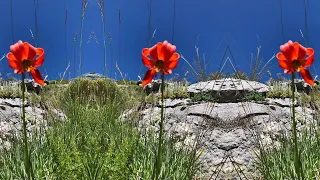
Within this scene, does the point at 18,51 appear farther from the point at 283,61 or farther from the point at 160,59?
the point at 283,61

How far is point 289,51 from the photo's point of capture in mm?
1800

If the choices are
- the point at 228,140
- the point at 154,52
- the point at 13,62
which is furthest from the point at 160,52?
the point at 228,140

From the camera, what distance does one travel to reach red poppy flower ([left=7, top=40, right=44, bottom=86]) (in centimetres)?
178

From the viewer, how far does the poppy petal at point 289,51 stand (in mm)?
1793

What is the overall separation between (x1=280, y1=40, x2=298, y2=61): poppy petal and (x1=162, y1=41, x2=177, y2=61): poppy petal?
Result: 52 cm

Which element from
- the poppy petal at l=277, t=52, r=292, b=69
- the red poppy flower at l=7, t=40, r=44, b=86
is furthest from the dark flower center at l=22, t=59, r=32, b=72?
the poppy petal at l=277, t=52, r=292, b=69

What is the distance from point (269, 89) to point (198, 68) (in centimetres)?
221

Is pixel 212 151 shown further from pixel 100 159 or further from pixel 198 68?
pixel 198 68

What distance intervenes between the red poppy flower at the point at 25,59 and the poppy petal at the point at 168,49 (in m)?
0.60

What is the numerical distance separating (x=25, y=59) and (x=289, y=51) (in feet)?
4.14

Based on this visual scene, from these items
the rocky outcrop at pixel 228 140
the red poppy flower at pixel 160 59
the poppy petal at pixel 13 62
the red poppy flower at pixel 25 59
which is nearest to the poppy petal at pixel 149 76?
the red poppy flower at pixel 160 59

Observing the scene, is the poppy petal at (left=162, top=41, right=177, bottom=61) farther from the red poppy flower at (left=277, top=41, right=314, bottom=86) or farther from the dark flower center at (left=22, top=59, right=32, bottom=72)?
the dark flower center at (left=22, top=59, right=32, bottom=72)

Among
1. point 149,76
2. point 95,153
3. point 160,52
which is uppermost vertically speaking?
point 160,52

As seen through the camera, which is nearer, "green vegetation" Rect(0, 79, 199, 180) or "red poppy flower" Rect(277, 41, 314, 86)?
"red poppy flower" Rect(277, 41, 314, 86)
